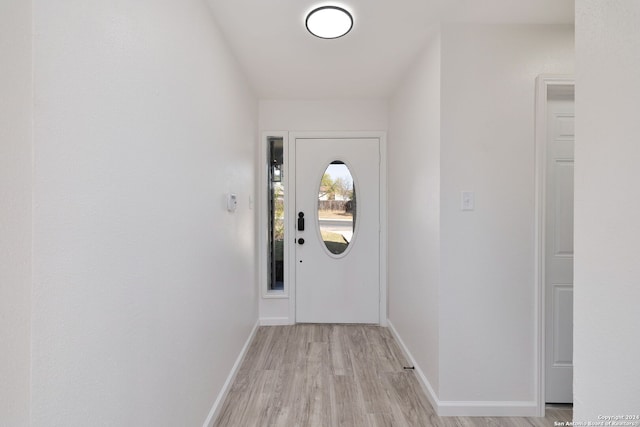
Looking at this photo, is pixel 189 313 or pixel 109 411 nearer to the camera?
pixel 109 411

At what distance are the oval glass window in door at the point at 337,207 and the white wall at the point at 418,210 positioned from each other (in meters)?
0.47

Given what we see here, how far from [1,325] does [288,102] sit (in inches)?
123

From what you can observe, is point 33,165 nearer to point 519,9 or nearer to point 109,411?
point 109,411

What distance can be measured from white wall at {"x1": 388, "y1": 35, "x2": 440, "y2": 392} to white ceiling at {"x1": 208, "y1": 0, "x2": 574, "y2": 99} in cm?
18

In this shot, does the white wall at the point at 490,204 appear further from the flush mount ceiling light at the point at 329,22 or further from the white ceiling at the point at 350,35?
the flush mount ceiling light at the point at 329,22

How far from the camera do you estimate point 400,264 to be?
2.93 meters

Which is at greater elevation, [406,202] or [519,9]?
[519,9]

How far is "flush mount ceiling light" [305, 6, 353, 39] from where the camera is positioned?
183 cm

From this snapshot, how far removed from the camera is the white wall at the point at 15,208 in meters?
0.62

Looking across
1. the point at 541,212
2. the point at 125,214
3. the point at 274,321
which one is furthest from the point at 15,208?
the point at 274,321

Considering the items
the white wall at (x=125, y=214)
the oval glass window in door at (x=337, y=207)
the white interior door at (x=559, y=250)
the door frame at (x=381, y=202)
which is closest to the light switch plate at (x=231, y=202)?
the white wall at (x=125, y=214)

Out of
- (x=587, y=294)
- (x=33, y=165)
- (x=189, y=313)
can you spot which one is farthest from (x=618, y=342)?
(x=189, y=313)

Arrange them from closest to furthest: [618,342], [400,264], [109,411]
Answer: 1. [618,342]
2. [109,411]
3. [400,264]

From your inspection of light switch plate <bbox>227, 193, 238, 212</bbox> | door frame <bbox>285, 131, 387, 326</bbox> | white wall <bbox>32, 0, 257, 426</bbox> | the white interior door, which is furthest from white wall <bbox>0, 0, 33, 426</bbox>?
door frame <bbox>285, 131, 387, 326</bbox>
